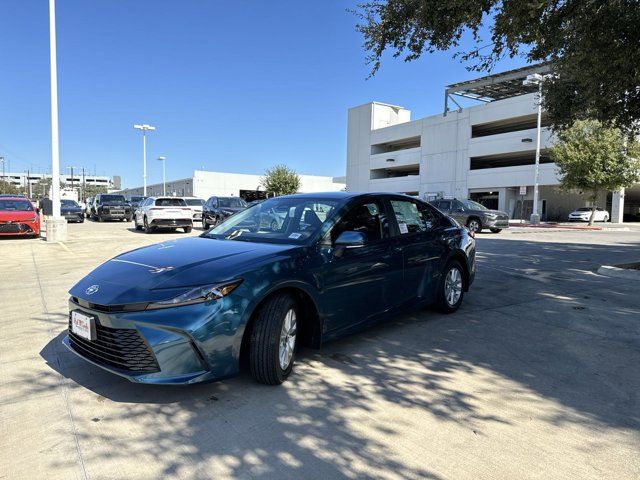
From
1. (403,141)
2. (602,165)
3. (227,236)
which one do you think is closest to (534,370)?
(227,236)

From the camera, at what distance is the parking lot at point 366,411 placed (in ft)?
8.68

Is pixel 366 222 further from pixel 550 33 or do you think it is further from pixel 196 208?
pixel 196 208

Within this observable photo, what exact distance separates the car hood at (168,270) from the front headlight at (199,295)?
1.5 inches

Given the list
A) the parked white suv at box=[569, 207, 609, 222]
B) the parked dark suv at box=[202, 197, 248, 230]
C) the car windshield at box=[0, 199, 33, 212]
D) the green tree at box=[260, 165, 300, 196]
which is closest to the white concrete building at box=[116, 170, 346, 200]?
the green tree at box=[260, 165, 300, 196]

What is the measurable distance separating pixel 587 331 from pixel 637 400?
189cm

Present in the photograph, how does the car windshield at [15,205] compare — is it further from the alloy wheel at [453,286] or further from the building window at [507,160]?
the building window at [507,160]

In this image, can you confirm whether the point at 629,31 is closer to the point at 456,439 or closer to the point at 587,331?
the point at 587,331

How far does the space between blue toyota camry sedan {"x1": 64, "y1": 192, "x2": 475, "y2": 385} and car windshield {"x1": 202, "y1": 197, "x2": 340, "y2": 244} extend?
0.02m

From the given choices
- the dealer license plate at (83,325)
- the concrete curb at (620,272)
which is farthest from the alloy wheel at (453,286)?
the concrete curb at (620,272)

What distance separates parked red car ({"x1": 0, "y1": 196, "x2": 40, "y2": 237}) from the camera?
50.1 feet

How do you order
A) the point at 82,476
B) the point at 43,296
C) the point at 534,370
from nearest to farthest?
1. the point at 82,476
2. the point at 534,370
3. the point at 43,296

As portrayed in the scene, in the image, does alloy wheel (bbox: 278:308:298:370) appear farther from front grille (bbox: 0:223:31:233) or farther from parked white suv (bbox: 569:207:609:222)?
parked white suv (bbox: 569:207:609:222)

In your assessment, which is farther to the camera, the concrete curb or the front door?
the concrete curb

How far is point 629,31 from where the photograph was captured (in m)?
7.33
